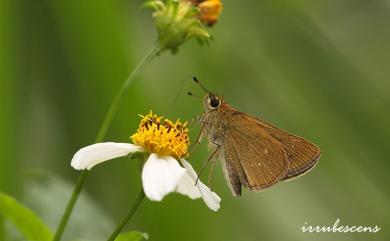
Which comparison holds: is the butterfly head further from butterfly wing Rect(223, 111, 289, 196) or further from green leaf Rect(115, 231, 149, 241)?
green leaf Rect(115, 231, 149, 241)

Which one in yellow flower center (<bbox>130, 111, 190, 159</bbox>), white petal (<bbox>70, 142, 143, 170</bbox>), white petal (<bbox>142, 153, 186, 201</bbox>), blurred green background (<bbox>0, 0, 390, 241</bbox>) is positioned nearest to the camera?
white petal (<bbox>142, 153, 186, 201</bbox>)

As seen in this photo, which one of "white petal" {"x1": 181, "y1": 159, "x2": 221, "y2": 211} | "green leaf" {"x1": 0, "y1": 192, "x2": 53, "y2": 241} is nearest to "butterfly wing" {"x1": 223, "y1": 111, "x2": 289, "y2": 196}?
"white petal" {"x1": 181, "y1": 159, "x2": 221, "y2": 211}

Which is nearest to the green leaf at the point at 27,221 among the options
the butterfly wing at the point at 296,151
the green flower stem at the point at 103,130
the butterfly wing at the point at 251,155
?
the green flower stem at the point at 103,130

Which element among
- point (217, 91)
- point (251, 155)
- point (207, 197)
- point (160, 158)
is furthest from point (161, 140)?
point (217, 91)

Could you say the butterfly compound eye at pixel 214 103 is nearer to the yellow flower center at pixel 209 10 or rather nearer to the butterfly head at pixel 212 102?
the butterfly head at pixel 212 102

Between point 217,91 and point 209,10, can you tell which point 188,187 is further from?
point 217,91

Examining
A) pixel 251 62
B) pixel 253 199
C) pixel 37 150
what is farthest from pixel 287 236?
pixel 37 150

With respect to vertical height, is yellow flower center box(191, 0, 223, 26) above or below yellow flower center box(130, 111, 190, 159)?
above
